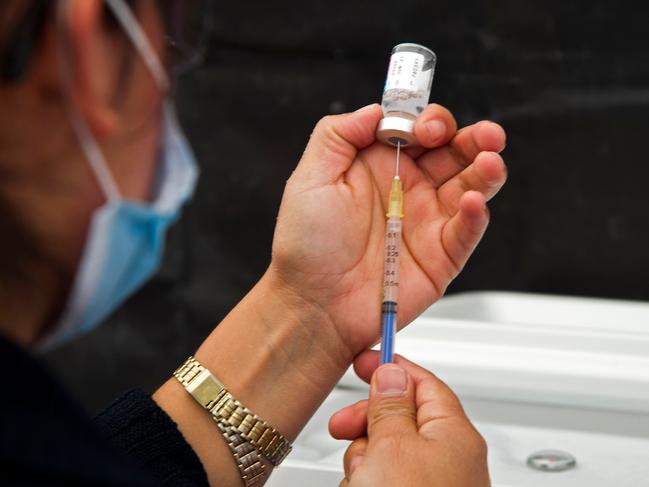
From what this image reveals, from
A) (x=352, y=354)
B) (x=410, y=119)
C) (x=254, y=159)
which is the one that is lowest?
(x=352, y=354)

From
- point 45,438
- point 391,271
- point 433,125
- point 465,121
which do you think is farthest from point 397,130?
point 465,121

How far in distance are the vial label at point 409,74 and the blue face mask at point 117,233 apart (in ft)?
0.79

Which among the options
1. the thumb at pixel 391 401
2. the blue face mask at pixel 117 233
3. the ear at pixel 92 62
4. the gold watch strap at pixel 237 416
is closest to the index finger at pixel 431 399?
the thumb at pixel 391 401

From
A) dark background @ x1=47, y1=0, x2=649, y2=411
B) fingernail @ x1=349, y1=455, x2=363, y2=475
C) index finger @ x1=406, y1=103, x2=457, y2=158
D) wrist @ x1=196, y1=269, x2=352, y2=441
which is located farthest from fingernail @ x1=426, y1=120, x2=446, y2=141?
dark background @ x1=47, y1=0, x2=649, y2=411

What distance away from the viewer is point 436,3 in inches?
73.5

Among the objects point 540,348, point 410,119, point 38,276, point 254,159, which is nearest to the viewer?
point 38,276

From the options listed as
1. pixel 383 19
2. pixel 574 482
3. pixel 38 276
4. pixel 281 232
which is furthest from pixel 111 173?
pixel 383 19

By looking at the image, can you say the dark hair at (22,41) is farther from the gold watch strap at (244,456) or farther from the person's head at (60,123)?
the gold watch strap at (244,456)

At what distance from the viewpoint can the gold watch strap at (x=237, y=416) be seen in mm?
919

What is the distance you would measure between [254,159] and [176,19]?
134cm

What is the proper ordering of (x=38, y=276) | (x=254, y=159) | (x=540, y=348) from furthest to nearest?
(x=254, y=159) → (x=540, y=348) → (x=38, y=276)

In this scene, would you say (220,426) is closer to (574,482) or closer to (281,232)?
(281,232)

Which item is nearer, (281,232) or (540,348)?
(281,232)

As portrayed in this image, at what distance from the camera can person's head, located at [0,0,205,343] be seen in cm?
53
